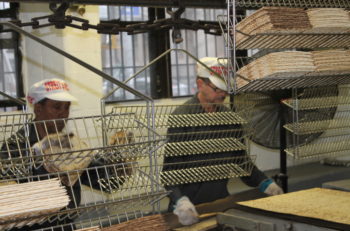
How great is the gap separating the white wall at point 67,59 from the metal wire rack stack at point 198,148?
1.72 metres

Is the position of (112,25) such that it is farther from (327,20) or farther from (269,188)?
(269,188)

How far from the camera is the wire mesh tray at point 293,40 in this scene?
5.96 feet

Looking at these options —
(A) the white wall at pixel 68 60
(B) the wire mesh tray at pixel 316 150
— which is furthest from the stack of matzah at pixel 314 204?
(A) the white wall at pixel 68 60

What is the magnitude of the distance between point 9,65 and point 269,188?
2654 mm

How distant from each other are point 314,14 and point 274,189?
1.21 m

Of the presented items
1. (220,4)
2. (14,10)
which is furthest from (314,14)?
(14,10)

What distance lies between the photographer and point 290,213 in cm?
182

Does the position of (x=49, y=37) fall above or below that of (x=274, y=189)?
above

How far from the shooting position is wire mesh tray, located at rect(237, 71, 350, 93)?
70.9 inches

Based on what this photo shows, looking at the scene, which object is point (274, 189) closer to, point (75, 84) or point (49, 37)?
point (75, 84)

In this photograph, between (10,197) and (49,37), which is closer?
(10,197)

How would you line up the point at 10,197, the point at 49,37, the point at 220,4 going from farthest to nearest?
the point at 49,37 < the point at 220,4 < the point at 10,197

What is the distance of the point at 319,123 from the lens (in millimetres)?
2809

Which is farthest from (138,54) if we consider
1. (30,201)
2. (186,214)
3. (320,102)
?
(30,201)
